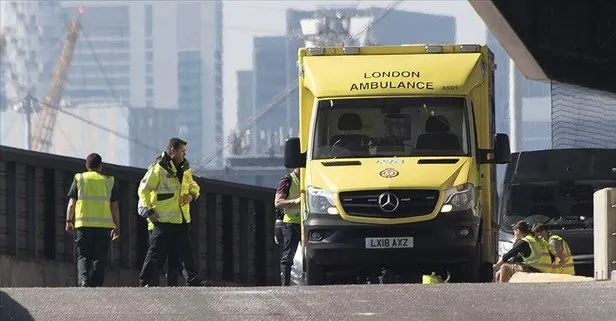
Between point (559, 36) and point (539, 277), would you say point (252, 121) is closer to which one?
point (559, 36)

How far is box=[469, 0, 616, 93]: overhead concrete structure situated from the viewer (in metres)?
37.7

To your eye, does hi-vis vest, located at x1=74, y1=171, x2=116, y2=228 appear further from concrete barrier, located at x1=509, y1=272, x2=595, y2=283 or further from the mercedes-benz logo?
concrete barrier, located at x1=509, y1=272, x2=595, y2=283

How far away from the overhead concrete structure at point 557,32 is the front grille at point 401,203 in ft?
60.7

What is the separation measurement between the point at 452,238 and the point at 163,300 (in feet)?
19.1

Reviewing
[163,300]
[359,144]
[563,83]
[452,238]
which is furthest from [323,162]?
[563,83]

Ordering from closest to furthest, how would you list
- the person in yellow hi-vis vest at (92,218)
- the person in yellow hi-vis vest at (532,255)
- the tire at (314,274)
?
the tire at (314,274), the person in yellow hi-vis vest at (92,218), the person in yellow hi-vis vest at (532,255)

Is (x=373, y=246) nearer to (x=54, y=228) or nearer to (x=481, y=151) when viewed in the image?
(x=481, y=151)

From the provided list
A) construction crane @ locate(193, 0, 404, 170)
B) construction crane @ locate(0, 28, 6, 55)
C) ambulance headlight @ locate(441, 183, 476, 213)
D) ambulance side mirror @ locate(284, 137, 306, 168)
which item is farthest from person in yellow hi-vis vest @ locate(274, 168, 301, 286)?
construction crane @ locate(0, 28, 6, 55)

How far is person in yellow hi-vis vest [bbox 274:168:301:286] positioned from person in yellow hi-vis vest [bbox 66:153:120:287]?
235 cm

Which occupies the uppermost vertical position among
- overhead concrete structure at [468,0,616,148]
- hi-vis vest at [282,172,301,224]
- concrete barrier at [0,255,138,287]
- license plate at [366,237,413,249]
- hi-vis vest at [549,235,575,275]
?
overhead concrete structure at [468,0,616,148]

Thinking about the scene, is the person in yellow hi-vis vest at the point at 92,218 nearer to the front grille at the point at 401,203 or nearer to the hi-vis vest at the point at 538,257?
the front grille at the point at 401,203

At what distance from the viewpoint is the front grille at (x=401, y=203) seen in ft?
60.6

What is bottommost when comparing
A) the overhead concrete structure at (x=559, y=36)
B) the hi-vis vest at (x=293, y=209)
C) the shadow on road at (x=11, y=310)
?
the shadow on road at (x=11, y=310)

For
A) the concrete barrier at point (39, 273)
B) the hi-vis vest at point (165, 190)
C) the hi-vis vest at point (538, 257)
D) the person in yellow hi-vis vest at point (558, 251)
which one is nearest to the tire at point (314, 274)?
the hi-vis vest at point (165, 190)
